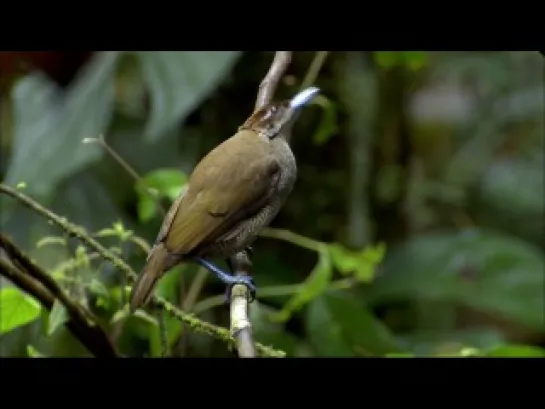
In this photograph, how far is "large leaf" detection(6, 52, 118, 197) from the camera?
121 cm

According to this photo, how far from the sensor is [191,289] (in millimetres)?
1108

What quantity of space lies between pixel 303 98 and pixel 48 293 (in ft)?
0.90

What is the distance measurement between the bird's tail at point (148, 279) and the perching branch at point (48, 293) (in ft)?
0.51

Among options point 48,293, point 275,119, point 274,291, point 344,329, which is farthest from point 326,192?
point 275,119

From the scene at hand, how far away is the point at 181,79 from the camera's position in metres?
A: 1.18

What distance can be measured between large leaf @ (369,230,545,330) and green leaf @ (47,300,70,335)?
85 cm

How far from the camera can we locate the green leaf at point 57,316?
2.16 ft

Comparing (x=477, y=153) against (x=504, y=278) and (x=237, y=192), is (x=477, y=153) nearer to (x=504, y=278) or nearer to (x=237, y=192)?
(x=504, y=278)

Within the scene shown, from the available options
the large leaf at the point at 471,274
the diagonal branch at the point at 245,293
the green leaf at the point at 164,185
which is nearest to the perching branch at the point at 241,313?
the diagonal branch at the point at 245,293

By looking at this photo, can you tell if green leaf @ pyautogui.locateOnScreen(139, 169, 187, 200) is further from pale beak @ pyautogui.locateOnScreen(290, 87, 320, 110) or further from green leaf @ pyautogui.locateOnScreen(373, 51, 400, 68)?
green leaf @ pyautogui.locateOnScreen(373, 51, 400, 68)

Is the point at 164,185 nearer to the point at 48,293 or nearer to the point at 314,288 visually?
the point at 314,288

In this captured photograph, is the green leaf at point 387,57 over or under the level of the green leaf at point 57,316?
over

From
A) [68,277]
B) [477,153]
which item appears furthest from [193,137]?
[477,153]

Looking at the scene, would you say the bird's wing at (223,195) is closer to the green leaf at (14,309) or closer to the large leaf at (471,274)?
the green leaf at (14,309)
